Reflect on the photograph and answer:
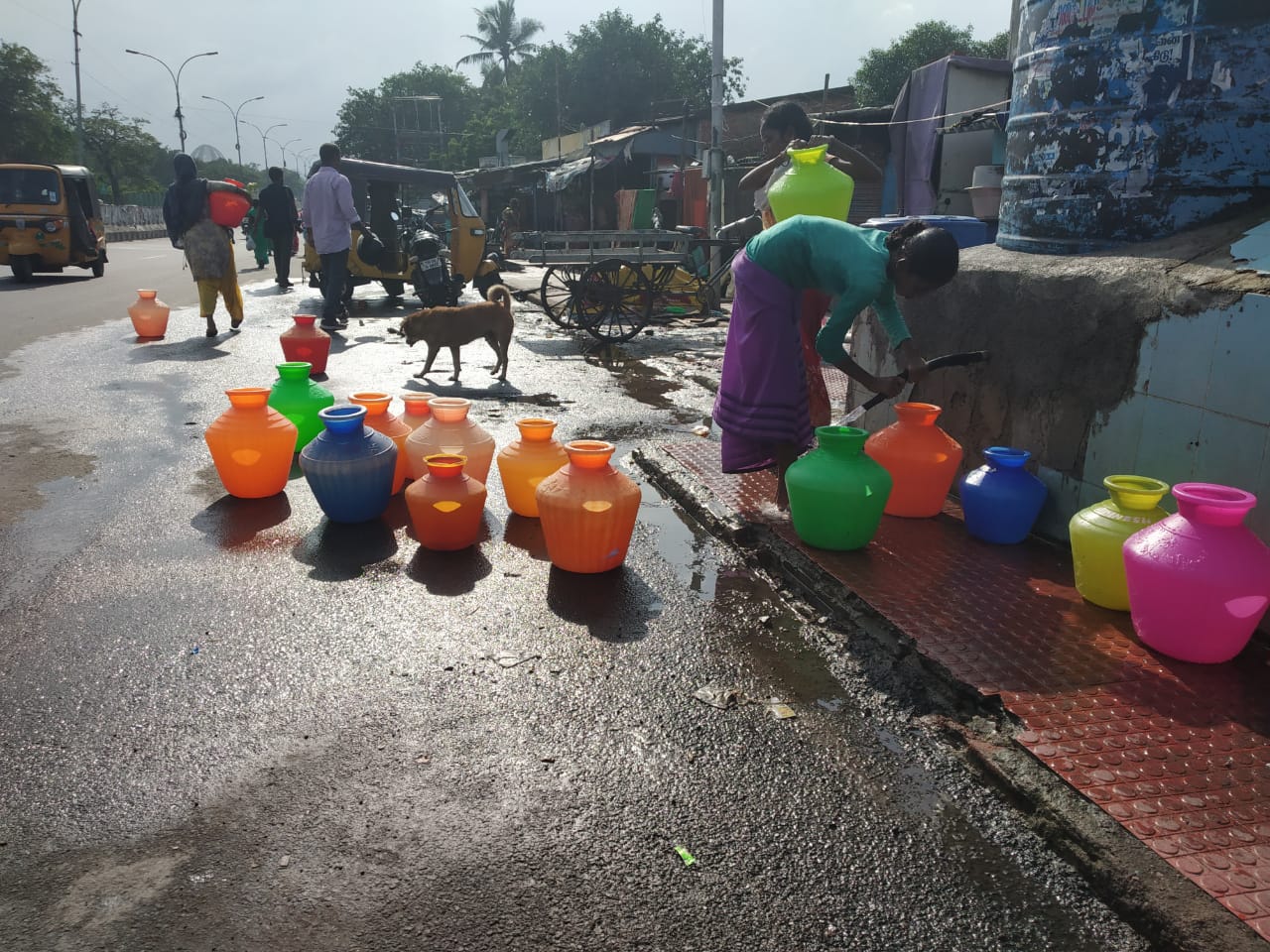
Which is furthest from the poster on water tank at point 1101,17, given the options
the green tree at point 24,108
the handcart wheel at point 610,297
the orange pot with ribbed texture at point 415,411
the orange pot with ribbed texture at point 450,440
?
the green tree at point 24,108

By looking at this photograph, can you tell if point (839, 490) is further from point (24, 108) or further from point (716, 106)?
point (24, 108)

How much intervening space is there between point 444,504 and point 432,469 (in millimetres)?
168

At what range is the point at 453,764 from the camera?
2488 millimetres

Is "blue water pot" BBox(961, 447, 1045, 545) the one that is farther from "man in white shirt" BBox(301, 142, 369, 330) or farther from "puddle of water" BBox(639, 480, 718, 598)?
"man in white shirt" BBox(301, 142, 369, 330)

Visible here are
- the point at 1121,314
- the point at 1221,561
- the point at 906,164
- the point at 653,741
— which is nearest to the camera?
the point at 653,741

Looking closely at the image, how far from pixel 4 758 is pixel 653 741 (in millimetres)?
1788

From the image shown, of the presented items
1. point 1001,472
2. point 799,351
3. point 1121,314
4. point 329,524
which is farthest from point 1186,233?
point 329,524

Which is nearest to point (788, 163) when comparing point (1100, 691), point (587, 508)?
point (587, 508)

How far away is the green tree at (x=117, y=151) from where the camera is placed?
2184 inches

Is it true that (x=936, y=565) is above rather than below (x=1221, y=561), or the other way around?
below

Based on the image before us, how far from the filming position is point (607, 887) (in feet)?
6.68

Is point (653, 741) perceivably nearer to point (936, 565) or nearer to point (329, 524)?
point (936, 565)

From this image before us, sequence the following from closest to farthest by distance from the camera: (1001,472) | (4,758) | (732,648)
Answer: (4,758) → (732,648) → (1001,472)

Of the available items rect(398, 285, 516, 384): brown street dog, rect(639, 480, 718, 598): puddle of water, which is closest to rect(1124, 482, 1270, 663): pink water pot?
rect(639, 480, 718, 598): puddle of water
